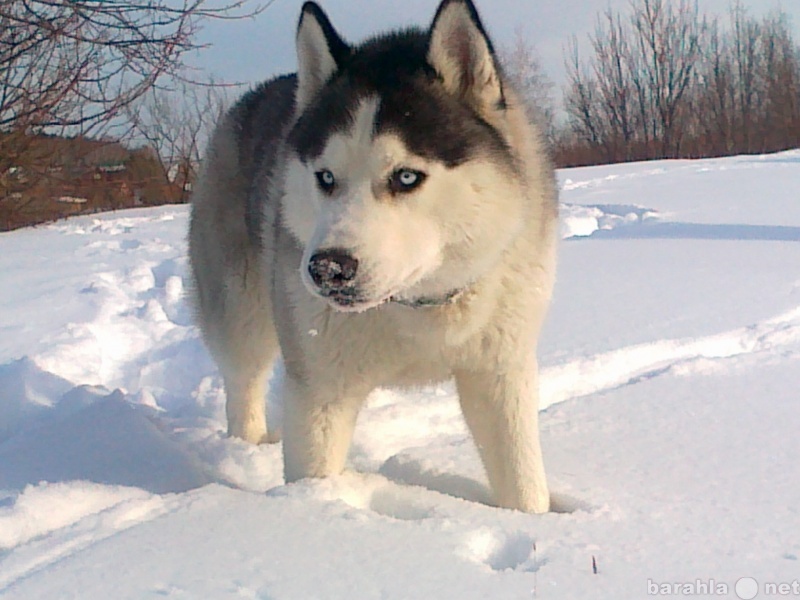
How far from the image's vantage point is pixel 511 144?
220cm

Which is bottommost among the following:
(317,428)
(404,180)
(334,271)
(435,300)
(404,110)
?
(317,428)

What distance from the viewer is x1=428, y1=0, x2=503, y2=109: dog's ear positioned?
6.66 ft

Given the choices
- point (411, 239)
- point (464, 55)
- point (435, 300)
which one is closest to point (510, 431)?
point (435, 300)

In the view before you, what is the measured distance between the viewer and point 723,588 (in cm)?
153

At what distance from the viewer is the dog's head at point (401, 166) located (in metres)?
1.78

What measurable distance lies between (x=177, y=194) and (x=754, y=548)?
57.6 feet

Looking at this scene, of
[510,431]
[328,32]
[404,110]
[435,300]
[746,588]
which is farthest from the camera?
[510,431]

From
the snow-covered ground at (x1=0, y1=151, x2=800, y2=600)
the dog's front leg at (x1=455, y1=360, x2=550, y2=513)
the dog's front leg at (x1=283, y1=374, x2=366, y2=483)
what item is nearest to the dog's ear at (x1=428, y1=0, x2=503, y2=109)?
the dog's front leg at (x1=455, y1=360, x2=550, y2=513)

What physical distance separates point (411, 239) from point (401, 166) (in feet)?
0.61

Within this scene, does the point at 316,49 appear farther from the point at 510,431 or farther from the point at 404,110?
the point at 510,431

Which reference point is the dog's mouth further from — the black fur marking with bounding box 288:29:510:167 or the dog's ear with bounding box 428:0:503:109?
the dog's ear with bounding box 428:0:503:109

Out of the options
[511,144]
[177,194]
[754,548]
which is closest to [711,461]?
[754,548]

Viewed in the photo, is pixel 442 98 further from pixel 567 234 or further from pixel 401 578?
pixel 567 234

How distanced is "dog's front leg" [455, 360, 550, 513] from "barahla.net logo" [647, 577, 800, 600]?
790mm
